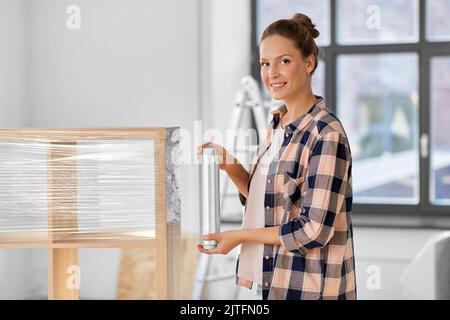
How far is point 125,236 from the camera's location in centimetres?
189

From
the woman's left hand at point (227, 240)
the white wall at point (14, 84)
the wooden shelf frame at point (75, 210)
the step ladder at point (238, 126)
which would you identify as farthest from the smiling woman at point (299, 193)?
the white wall at point (14, 84)

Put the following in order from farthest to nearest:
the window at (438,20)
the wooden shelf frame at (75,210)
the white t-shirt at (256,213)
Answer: the window at (438,20) < the wooden shelf frame at (75,210) < the white t-shirt at (256,213)

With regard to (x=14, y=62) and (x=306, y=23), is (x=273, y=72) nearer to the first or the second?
(x=306, y=23)

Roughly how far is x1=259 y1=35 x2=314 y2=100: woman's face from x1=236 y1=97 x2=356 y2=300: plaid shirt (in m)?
0.07

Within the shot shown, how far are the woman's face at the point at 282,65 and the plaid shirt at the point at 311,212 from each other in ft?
0.22

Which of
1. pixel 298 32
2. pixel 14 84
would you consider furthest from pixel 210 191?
pixel 14 84

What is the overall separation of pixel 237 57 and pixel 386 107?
88 cm

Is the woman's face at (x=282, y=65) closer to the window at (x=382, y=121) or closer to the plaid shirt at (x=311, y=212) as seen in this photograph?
the plaid shirt at (x=311, y=212)

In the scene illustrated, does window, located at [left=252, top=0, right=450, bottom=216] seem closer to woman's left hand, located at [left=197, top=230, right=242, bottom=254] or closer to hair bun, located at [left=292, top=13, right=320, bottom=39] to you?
hair bun, located at [left=292, top=13, right=320, bottom=39]

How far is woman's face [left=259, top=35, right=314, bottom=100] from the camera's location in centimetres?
159

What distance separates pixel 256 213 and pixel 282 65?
319 millimetres

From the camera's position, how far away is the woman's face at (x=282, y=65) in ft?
5.23

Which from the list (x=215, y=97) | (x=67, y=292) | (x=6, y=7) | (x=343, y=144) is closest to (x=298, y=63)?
(x=343, y=144)

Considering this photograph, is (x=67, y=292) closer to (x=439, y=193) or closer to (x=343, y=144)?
(x=343, y=144)
